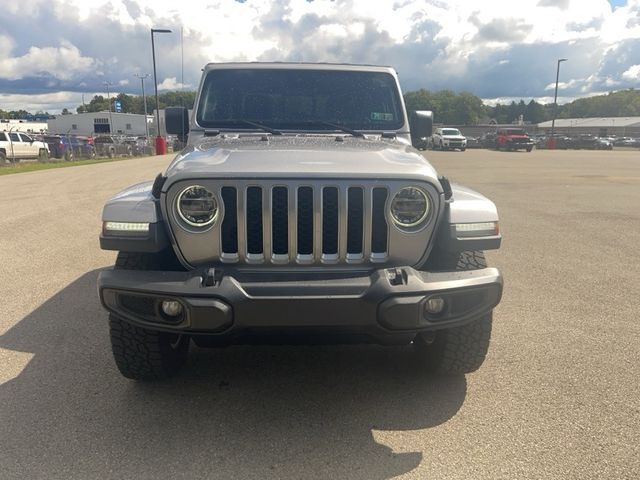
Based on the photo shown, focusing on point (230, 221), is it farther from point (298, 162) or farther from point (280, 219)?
point (298, 162)

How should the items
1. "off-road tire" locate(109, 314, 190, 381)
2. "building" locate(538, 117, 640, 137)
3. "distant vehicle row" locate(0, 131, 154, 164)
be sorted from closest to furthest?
"off-road tire" locate(109, 314, 190, 381)
"distant vehicle row" locate(0, 131, 154, 164)
"building" locate(538, 117, 640, 137)

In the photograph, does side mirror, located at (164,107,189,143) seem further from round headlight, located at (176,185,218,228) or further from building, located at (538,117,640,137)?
building, located at (538,117,640,137)

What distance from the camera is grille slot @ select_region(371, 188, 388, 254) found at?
9.00 ft

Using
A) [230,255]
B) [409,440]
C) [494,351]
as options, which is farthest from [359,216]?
[494,351]

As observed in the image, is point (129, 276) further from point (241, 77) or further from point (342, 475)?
point (241, 77)

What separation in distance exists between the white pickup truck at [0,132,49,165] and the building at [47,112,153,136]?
80.4 m

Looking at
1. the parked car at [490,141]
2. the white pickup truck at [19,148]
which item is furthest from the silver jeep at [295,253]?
the parked car at [490,141]

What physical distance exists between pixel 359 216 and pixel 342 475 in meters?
1.24

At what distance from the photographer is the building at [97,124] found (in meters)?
106

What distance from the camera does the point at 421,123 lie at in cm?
434

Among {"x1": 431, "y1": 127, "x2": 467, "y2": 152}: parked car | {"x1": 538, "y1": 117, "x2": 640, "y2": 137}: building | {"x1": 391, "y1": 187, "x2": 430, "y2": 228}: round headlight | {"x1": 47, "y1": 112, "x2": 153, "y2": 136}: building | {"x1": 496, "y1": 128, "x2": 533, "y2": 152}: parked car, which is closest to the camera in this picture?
{"x1": 391, "y1": 187, "x2": 430, "y2": 228}: round headlight

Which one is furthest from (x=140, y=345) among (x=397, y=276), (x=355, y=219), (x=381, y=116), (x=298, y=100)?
(x=381, y=116)

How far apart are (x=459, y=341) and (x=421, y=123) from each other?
6.33 ft

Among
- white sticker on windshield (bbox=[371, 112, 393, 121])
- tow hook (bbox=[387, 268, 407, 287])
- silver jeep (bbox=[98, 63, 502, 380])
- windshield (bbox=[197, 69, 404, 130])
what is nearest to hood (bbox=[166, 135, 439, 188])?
silver jeep (bbox=[98, 63, 502, 380])
